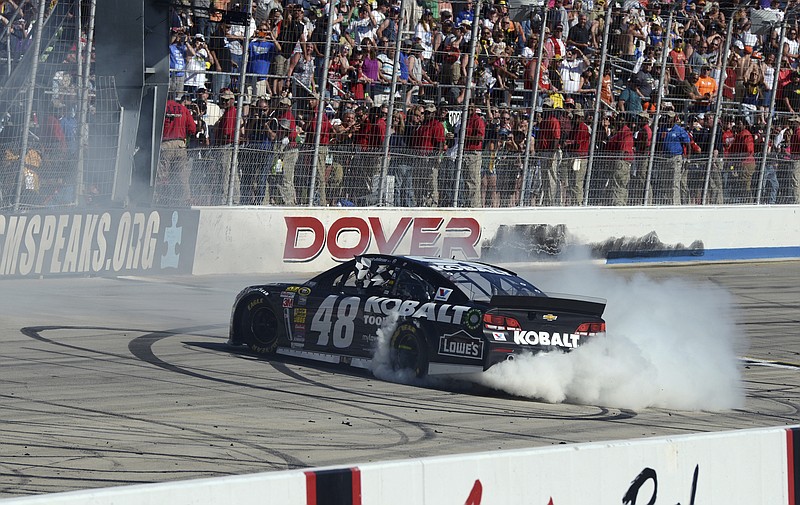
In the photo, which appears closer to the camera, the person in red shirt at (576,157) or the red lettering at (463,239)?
the red lettering at (463,239)

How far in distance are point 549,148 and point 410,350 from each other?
37.2 feet

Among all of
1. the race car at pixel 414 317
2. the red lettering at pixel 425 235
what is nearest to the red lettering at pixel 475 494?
the race car at pixel 414 317

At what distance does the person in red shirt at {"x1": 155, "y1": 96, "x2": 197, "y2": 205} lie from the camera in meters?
18.2

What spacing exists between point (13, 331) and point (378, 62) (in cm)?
898

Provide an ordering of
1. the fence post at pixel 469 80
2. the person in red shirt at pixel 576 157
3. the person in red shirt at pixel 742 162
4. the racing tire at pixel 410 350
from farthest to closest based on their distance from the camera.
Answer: the person in red shirt at pixel 742 162 → the person in red shirt at pixel 576 157 → the fence post at pixel 469 80 → the racing tire at pixel 410 350

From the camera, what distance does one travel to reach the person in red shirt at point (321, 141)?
63.0ft

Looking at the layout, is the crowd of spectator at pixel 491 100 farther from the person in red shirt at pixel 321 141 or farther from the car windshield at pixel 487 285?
the car windshield at pixel 487 285

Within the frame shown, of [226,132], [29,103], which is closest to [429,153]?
[226,132]

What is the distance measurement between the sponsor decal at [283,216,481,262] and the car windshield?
8.49m

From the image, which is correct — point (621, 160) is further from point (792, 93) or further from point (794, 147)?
point (792, 93)

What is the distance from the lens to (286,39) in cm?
1931

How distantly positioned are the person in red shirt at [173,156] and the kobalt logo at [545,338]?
30.1ft

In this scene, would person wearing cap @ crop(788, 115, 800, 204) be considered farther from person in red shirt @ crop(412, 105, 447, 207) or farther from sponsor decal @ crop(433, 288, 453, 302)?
sponsor decal @ crop(433, 288, 453, 302)

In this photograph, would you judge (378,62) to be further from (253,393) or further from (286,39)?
(253,393)
